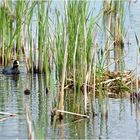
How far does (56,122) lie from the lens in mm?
8547

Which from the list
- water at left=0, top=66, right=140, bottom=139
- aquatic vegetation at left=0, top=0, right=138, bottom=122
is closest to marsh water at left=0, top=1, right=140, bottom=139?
water at left=0, top=66, right=140, bottom=139

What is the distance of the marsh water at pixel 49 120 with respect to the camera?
7.99 m

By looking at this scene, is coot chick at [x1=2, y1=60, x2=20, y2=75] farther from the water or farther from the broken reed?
the water

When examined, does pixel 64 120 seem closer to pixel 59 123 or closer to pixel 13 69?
pixel 59 123

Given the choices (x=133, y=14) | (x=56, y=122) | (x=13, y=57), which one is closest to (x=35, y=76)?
(x=13, y=57)

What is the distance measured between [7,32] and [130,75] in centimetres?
282

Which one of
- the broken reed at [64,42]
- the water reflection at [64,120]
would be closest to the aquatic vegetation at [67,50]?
the broken reed at [64,42]

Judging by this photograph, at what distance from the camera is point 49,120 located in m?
8.65

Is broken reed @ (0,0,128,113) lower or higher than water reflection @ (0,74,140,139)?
higher

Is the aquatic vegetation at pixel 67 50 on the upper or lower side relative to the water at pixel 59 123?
upper

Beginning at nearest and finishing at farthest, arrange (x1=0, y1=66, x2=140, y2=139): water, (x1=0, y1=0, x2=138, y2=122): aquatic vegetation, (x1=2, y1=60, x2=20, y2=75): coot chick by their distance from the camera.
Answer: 1. (x1=0, y1=66, x2=140, y2=139): water
2. (x1=0, y1=0, x2=138, y2=122): aquatic vegetation
3. (x1=2, y1=60, x2=20, y2=75): coot chick

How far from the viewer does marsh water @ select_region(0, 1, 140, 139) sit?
799 centimetres

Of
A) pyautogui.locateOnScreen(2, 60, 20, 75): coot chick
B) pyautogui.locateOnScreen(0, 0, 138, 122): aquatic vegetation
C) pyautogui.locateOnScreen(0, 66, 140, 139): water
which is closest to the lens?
pyautogui.locateOnScreen(0, 66, 140, 139): water

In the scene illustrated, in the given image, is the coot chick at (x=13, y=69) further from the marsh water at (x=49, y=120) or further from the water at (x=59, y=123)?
the water at (x=59, y=123)
